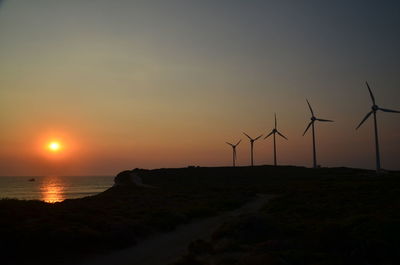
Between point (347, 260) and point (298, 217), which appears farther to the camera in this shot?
point (298, 217)

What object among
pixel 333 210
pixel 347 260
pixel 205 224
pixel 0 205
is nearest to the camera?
pixel 347 260

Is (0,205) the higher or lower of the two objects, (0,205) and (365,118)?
the lower

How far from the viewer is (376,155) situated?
8788cm

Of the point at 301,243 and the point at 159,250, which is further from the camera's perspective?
the point at 159,250

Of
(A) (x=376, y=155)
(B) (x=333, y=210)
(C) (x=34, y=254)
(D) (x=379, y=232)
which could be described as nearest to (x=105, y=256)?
(C) (x=34, y=254)

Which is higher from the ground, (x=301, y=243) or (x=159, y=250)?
(x=301, y=243)

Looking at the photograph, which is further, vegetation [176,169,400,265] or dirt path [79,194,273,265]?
dirt path [79,194,273,265]

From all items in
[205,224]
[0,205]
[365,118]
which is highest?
[365,118]

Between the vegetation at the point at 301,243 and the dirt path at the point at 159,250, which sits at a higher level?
the vegetation at the point at 301,243

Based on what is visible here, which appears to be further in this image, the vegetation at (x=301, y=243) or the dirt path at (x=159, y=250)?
the dirt path at (x=159, y=250)

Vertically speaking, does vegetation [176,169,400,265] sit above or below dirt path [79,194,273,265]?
above

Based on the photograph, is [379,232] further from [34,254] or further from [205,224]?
[34,254]

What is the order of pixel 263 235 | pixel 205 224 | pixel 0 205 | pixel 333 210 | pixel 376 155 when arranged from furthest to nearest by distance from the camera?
pixel 376 155
pixel 333 210
pixel 205 224
pixel 0 205
pixel 263 235

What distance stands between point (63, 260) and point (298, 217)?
17.7m
